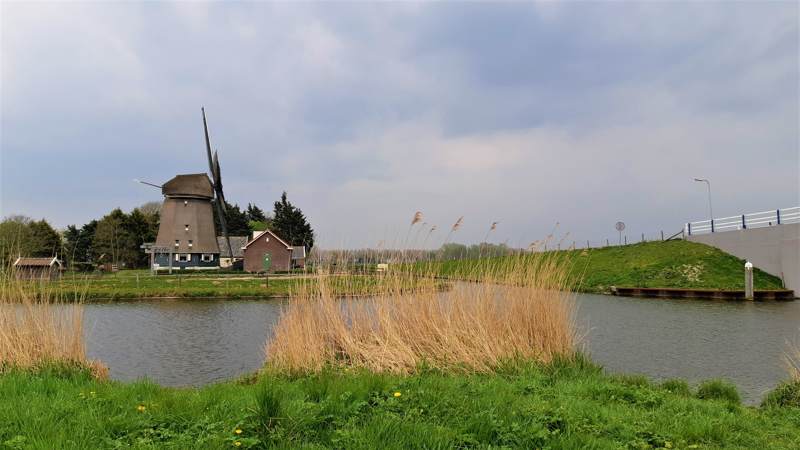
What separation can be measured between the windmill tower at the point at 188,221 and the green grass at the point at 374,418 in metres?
44.1

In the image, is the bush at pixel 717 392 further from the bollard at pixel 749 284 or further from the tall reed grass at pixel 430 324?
the bollard at pixel 749 284

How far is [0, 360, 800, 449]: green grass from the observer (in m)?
3.32

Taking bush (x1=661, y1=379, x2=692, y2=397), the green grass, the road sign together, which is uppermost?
the road sign

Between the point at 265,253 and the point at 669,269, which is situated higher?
the point at 265,253

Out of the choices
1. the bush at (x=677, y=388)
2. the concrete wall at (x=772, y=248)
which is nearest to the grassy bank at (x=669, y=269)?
the concrete wall at (x=772, y=248)

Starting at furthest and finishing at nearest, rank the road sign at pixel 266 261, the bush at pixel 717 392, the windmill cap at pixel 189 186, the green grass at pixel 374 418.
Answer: the windmill cap at pixel 189 186, the road sign at pixel 266 261, the bush at pixel 717 392, the green grass at pixel 374 418

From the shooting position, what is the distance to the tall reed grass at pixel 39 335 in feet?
20.6

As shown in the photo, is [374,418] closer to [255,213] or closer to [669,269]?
[669,269]

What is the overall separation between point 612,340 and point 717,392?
5619 mm

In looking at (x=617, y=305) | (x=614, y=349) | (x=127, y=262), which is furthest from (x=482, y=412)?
(x=127, y=262)

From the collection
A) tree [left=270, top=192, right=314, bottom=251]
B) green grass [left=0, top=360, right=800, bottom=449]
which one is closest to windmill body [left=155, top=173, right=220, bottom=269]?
tree [left=270, top=192, right=314, bottom=251]

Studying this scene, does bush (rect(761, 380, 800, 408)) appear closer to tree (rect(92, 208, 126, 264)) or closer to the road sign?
the road sign

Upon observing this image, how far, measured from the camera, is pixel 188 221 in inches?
1832

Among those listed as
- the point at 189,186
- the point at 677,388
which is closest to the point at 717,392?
the point at 677,388
